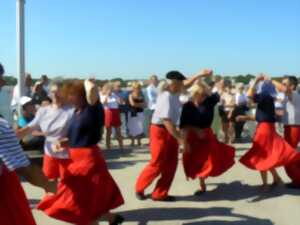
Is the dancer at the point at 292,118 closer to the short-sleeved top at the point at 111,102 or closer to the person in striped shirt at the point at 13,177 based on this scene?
the person in striped shirt at the point at 13,177

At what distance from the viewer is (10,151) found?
10.8 feet

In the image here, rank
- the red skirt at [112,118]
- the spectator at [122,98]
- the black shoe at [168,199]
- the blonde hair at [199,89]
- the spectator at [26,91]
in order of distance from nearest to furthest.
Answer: the black shoe at [168,199] < the blonde hair at [199,89] < the spectator at [26,91] < the red skirt at [112,118] < the spectator at [122,98]

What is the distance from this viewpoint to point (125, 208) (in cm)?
687

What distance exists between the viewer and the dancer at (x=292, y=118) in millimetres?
7963

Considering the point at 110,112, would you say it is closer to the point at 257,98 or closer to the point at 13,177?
the point at 257,98

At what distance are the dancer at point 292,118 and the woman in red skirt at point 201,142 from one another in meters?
1.04

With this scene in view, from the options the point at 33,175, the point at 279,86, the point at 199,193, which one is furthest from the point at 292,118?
the point at 33,175

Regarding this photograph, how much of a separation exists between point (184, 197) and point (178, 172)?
2.00 meters

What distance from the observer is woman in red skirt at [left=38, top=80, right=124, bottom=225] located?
526 centimetres

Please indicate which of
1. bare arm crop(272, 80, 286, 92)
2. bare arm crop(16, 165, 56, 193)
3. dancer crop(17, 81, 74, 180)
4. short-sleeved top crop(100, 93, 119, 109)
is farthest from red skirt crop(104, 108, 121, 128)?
bare arm crop(16, 165, 56, 193)

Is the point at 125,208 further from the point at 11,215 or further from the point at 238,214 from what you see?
the point at 11,215

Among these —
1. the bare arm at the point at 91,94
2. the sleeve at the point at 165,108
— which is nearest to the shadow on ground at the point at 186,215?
the sleeve at the point at 165,108

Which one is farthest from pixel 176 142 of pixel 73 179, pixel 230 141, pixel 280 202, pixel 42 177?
pixel 230 141

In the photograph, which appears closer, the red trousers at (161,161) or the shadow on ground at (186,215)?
the shadow on ground at (186,215)
